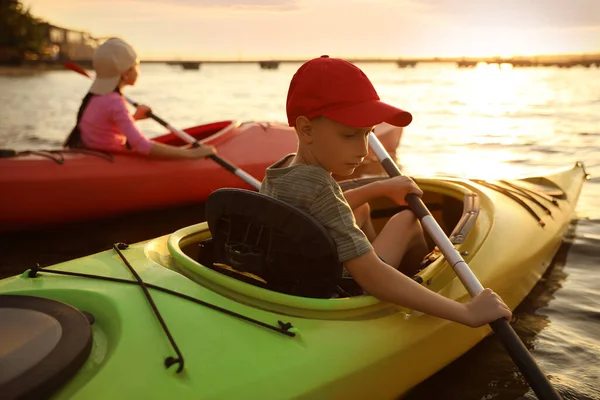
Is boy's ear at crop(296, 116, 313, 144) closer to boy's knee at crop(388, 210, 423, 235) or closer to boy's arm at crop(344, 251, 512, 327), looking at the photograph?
boy's arm at crop(344, 251, 512, 327)

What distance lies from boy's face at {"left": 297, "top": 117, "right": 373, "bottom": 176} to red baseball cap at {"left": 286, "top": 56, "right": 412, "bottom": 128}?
0.05 meters

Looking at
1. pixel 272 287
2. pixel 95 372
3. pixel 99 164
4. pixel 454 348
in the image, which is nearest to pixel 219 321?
pixel 272 287

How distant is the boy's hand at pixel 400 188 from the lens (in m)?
2.94

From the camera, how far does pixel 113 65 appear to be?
5152mm

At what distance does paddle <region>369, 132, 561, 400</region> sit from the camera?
2119 mm

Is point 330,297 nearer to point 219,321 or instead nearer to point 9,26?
point 219,321

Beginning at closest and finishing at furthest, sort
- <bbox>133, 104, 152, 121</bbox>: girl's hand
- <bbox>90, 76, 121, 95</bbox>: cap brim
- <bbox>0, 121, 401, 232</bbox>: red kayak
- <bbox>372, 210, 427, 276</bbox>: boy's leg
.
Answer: <bbox>372, 210, 427, 276</bbox>: boy's leg, <bbox>0, 121, 401, 232</bbox>: red kayak, <bbox>90, 76, 121, 95</bbox>: cap brim, <bbox>133, 104, 152, 121</bbox>: girl's hand

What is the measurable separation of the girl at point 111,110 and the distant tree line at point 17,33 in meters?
60.1

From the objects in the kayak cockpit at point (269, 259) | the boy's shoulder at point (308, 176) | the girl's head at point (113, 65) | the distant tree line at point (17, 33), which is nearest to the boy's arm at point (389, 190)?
the kayak cockpit at point (269, 259)

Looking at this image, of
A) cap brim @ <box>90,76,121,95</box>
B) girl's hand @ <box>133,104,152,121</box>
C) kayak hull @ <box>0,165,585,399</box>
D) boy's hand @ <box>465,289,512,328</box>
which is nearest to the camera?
kayak hull @ <box>0,165,585,399</box>

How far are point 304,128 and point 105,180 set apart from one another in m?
3.56

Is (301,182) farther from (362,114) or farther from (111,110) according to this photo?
(111,110)

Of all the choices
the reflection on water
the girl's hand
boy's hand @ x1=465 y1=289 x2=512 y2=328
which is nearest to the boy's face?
boy's hand @ x1=465 y1=289 x2=512 y2=328

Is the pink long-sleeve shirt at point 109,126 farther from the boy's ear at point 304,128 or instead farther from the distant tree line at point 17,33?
the distant tree line at point 17,33
